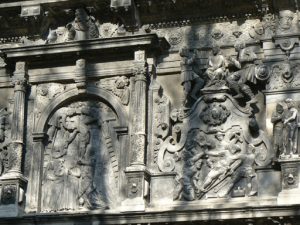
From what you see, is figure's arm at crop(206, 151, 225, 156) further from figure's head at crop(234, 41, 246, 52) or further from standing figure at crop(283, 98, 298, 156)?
figure's head at crop(234, 41, 246, 52)

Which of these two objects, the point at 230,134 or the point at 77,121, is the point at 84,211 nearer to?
the point at 77,121

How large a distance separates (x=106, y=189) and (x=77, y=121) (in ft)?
3.92

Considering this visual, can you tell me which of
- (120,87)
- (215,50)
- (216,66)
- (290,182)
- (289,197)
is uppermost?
(215,50)

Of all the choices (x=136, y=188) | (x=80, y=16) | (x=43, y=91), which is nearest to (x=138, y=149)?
(x=136, y=188)

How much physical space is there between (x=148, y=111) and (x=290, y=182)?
2478 millimetres

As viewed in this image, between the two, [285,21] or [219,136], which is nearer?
[219,136]

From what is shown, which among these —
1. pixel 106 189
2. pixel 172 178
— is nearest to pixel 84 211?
pixel 106 189

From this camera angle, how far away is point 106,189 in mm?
14070

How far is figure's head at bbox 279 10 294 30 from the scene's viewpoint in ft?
45.3

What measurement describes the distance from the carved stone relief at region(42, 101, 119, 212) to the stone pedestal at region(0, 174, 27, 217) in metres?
0.35

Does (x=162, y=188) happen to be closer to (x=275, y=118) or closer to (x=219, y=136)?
(x=219, y=136)

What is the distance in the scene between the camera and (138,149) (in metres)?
13.8

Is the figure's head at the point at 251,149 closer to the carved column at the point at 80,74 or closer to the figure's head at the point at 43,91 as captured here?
the carved column at the point at 80,74

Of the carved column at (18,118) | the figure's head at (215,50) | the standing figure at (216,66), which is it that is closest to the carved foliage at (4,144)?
the carved column at (18,118)
